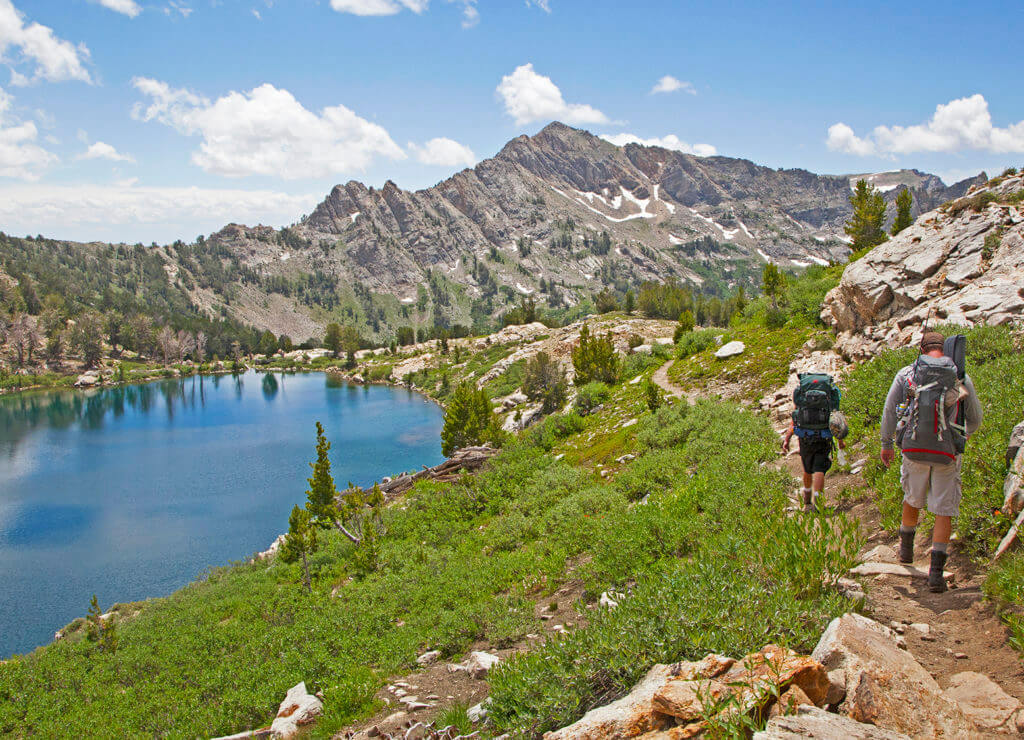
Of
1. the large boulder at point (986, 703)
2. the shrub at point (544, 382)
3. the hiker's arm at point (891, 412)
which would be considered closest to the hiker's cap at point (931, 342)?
the hiker's arm at point (891, 412)

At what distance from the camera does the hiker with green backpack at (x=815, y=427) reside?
8523 millimetres

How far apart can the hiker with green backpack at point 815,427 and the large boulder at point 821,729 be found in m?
5.80

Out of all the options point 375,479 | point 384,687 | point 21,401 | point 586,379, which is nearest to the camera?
point 384,687

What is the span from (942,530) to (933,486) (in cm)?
55

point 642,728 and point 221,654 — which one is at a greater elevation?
point 642,728

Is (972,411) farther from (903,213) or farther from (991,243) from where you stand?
(903,213)

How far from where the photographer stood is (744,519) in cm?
720

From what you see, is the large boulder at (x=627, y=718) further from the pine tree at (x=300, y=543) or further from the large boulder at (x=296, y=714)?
the pine tree at (x=300, y=543)

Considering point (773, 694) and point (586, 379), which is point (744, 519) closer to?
point (773, 694)

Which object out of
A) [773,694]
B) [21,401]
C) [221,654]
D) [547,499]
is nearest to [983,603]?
[773,694]

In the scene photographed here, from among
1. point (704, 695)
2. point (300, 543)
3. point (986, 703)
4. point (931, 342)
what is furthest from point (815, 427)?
point (300, 543)

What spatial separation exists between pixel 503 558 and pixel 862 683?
35.4 feet

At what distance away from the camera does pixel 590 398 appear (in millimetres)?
34875

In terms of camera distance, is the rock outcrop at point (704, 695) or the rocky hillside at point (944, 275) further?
the rocky hillside at point (944, 275)
